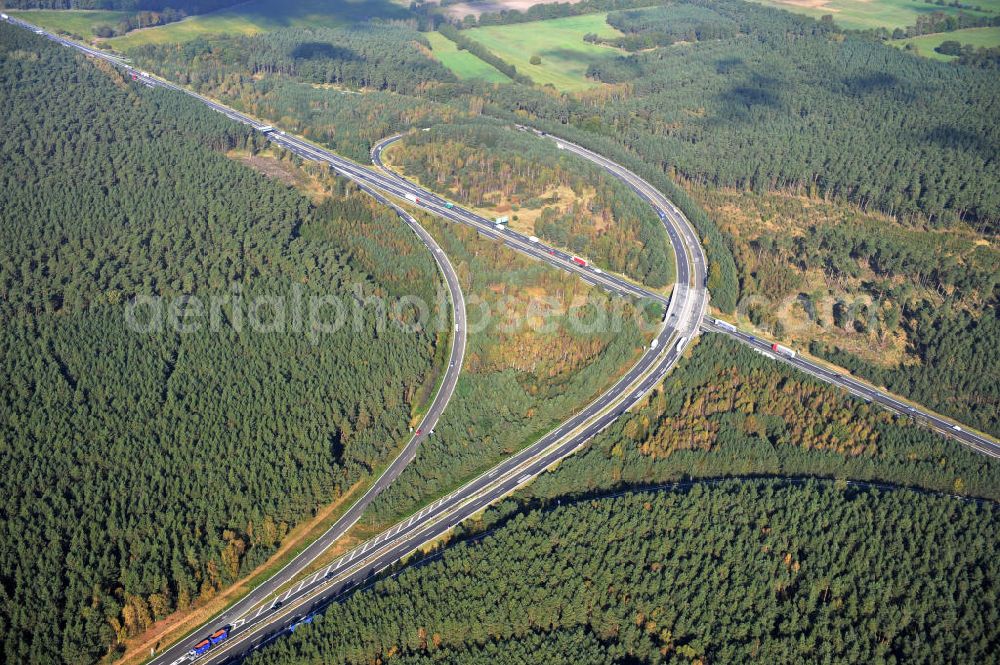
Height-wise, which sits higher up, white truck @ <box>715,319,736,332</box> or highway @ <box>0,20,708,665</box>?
white truck @ <box>715,319,736,332</box>

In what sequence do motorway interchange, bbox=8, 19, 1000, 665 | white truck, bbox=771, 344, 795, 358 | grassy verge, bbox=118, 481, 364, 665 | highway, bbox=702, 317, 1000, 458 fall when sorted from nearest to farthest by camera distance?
grassy verge, bbox=118, 481, 364, 665, motorway interchange, bbox=8, 19, 1000, 665, highway, bbox=702, 317, 1000, 458, white truck, bbox=771, 344, 795, 358

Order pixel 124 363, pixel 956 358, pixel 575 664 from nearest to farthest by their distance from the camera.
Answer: pixel 575 664
pixel 124 363
pixel 956 358

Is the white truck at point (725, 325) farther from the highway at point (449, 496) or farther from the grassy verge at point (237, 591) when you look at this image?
the grassy verge at point (237, 591)

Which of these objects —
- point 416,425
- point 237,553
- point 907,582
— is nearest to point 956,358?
point 907,582

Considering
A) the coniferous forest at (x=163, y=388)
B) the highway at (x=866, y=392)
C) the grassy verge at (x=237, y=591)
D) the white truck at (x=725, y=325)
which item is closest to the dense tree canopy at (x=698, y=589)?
the grassy verge at (x=237, y=591)

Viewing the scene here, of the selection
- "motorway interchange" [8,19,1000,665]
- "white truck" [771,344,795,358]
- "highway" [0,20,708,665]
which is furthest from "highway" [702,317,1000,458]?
"highway" [0,20,708,665]

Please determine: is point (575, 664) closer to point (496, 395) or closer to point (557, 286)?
point (496, 395)

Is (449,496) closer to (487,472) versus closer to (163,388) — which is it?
(487,472)

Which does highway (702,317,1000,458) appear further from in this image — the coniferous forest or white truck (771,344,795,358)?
the coniferous forest

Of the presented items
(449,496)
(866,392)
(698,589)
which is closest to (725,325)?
(866,392)
